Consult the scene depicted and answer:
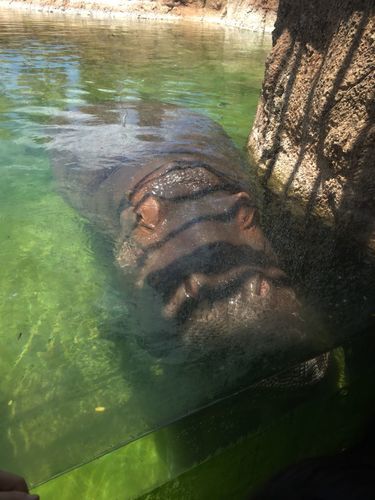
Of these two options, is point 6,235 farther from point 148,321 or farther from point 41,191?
point 148,321

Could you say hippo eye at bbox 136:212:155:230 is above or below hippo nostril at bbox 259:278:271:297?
below

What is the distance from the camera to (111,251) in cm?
381

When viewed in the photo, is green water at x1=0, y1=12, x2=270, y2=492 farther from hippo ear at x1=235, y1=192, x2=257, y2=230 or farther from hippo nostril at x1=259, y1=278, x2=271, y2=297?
hippo ear at x1=235, y1=192, x2=257, y2=230

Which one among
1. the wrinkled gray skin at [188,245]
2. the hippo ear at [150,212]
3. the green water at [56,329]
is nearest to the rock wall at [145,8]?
the green water at [56,329]

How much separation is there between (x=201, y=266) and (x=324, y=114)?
2464mm

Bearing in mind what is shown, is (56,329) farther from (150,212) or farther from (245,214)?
(245,214)

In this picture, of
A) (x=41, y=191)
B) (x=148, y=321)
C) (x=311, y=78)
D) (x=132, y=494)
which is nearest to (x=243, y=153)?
(x=311, y=78)

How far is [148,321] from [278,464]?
1.13m

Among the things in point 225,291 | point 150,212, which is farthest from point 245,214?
point 225,291

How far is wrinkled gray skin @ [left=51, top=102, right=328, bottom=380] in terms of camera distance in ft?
8.45

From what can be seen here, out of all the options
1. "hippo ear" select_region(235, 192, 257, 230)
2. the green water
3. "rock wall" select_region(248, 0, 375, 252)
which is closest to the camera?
the green water

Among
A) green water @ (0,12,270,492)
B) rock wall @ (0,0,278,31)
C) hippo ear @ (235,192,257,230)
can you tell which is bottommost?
rock wall @ (0,0,278,31)

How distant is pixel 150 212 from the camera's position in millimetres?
3508

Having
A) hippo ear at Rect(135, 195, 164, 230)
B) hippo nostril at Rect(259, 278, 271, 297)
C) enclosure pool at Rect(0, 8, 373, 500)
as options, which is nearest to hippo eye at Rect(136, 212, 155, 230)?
hippo ear at Rect(135, 195, 164, 230)
